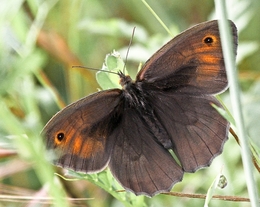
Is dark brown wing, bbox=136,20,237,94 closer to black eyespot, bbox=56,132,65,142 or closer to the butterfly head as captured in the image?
the butterfly head

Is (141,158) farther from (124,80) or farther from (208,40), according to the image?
(208,40)

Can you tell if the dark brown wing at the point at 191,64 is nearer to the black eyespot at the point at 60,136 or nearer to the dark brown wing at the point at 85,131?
the dark brown wing at the point at 85,131

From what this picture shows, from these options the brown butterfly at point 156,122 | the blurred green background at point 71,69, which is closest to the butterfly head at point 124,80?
the brown butterfly at point 156,122

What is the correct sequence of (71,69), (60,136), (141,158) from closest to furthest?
(60,136), (141,158), (71,69)

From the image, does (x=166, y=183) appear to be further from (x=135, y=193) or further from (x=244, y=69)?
(x=244, y=69)

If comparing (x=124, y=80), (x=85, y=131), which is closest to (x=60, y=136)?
(x=85, y=131)

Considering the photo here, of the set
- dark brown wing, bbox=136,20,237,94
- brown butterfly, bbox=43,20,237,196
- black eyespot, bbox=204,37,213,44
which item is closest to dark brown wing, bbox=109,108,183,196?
brown butterfly, bbox=43,20,237,196
